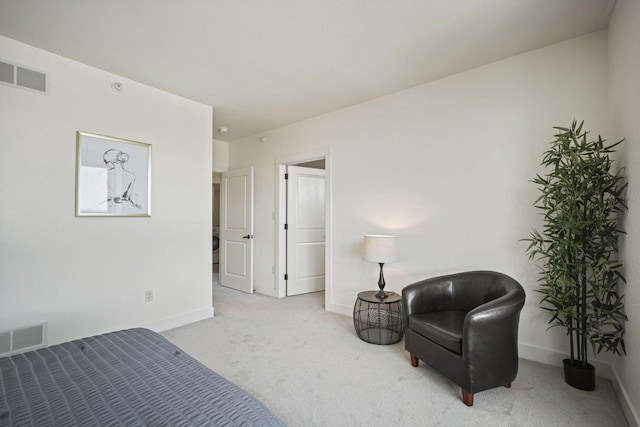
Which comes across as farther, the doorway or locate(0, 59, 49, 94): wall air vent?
the doorway

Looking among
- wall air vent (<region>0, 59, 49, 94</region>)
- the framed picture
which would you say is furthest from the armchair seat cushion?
wall air vent (<region>0, 59, 49, 94</region>)

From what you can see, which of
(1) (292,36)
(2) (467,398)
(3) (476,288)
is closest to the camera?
(2) (467,398)

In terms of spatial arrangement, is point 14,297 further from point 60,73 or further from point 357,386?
point 357,386

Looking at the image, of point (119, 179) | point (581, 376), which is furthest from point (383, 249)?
point (119, 179)

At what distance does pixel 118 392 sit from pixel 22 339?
204cm

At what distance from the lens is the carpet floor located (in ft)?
6.14

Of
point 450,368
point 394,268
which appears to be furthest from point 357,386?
point 394,268

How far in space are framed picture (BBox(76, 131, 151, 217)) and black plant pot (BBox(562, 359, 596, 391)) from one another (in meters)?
3.85

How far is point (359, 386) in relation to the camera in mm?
2217

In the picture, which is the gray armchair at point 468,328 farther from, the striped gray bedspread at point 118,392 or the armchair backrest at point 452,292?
the striped gray bedspread at point 118,392

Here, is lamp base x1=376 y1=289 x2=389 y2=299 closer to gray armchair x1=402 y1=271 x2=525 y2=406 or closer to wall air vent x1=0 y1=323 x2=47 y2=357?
gray armchair x1=402 y1=271 x2=525 y2=406

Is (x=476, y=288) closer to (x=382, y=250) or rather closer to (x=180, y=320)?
(x=382, y=250)

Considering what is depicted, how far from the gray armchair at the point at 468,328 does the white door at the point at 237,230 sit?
120 inches

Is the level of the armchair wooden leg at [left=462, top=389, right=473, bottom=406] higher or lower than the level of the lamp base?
lower
